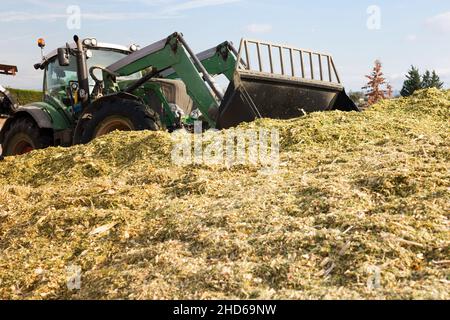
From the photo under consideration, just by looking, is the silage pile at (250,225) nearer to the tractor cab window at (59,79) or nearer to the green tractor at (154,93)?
the green tractor at (154,93)

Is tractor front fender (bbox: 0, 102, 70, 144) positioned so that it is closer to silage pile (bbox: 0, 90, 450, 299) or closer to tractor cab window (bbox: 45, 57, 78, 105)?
tractor cab window (bbox: 45, 57, 78, 105)

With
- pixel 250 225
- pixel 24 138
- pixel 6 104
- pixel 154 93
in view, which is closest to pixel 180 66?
pixel 154 93

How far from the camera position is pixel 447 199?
382cm

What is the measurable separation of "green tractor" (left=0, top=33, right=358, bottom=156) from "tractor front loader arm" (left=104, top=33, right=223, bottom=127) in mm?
15

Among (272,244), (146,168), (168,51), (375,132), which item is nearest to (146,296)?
(272,244)

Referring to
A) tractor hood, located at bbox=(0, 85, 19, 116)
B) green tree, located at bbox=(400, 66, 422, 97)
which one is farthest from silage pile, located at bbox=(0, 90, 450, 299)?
green tree, located at bbox=(400, 66, 422, 97)

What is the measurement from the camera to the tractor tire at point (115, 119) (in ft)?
25.5

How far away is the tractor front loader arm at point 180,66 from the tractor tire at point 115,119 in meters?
0.77

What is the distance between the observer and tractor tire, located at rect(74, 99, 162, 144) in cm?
776

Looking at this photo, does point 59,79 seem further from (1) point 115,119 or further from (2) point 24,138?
(1) point 115,119

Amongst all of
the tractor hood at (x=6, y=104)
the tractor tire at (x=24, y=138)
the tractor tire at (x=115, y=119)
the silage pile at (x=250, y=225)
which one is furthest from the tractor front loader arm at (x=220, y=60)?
the tractor hood at (x=6, y=104)

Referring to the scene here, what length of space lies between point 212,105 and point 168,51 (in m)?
1.24

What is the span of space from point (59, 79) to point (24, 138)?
1.24m

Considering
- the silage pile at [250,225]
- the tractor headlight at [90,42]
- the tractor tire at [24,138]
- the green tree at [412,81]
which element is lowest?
the silage pile at [250,225]
